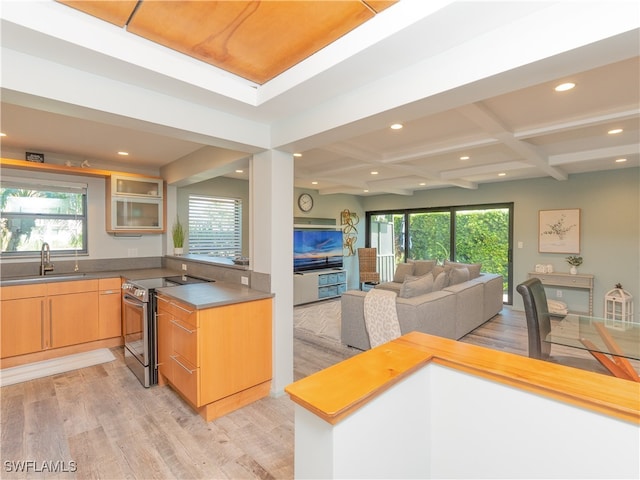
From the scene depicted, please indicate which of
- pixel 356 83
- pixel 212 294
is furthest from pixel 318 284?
pixel 356 83

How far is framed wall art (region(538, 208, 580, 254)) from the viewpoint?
518 centimetres

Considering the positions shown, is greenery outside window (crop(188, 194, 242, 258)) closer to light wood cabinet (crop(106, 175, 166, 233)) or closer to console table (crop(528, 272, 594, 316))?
light wood cabinet (crop(106, 175, 166, 233))

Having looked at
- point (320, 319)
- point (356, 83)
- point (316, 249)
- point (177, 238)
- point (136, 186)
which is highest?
point (356, 83)

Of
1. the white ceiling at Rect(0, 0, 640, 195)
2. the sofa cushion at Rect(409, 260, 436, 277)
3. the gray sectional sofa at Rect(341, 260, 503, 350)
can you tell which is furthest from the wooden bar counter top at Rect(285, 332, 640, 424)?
the sofa cushion at Rect(409, 260, 436, 277)

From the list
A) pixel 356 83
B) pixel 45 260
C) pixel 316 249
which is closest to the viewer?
pixel 356 83

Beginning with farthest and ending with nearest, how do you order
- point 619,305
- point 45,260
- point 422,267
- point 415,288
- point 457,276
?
point 422,267, point 619,305, point 457,276, point 45,260, point 415,288

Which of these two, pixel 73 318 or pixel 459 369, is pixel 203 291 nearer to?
pixel 73 318

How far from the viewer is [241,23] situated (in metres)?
1.50

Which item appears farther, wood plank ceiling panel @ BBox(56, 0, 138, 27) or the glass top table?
the glass top table

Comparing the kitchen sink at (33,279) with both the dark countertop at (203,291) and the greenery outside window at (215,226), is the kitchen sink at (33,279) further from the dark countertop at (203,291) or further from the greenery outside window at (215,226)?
the greenery outside window at (215,226)

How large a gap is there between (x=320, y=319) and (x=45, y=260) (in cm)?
368

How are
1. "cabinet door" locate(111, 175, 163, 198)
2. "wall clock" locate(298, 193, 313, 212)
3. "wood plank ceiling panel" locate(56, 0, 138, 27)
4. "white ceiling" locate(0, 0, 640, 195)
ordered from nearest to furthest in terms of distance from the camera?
"white ceiling" locate(0, 0, 640, 195)
"wood plank ceiling panel" locate(56, 0, 138, 27)
"cabinet door" locate(111, 175, 163, 198)
"wall clock" locate(298, 193, 313, 212)

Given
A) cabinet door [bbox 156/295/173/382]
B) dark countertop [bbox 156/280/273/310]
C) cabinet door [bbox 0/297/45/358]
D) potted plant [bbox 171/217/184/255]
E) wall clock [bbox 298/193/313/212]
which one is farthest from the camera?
wall clock [bbox 298/193/313/212]

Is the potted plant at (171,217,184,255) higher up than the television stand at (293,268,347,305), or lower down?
higher up
